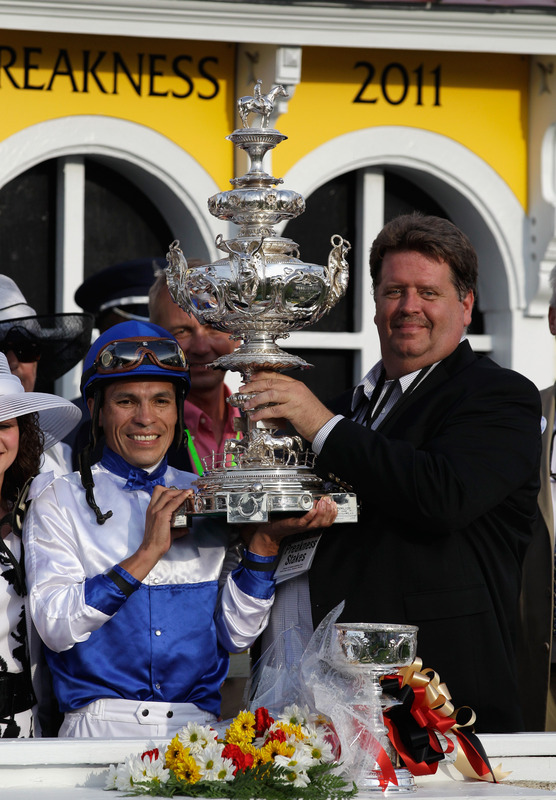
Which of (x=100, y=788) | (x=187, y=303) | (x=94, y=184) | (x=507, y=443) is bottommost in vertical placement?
(x=100, y=788)

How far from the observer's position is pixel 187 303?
3.15m

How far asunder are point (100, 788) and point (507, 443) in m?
1.21

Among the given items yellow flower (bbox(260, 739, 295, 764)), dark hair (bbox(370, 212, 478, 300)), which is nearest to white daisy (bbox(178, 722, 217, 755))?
yellow flower (bbox(260, 739, 295, 764))

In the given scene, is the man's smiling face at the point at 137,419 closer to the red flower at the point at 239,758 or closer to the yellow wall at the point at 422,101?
the red flower at the point at 239,758

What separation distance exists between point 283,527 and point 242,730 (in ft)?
2.14

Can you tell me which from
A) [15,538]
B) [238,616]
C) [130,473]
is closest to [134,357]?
[130,473]

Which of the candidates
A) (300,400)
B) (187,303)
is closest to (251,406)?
(300,400)

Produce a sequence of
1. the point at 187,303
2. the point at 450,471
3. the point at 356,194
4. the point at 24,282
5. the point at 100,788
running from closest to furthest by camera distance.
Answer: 1. the point at 100,788
2. the point at 450,471
3. the point at 187,303
4. the point at 24,282
5. the point at 356,194

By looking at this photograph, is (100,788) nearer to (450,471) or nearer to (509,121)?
(450,471)

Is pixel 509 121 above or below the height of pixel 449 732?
above

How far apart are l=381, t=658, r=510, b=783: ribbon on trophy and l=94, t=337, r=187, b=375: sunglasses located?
995mm

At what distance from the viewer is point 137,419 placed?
125 inches

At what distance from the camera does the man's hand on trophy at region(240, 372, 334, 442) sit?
297 cm

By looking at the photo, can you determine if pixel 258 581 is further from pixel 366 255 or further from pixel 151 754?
pixel 366 255
